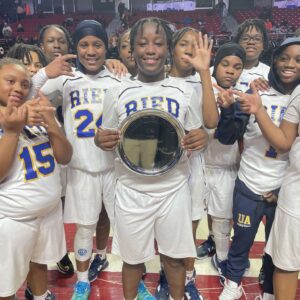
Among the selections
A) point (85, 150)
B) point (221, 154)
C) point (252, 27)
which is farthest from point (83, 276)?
point (252, 27)

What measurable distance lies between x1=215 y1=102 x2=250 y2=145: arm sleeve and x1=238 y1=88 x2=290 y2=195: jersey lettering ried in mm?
95

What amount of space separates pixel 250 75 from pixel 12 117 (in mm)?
1998

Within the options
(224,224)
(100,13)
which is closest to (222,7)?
(100,13)

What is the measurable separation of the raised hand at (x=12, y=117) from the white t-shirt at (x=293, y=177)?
4.28 ft

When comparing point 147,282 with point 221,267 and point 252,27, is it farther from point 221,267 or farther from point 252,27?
point 252,27

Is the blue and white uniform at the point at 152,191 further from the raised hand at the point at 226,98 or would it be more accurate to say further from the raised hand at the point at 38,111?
the raised hand at the point at 38,111

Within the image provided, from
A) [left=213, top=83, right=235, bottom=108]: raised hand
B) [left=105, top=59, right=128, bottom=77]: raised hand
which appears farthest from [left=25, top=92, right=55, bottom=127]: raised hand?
[left=213, top=83, right=235, bottom=108]: raised hand

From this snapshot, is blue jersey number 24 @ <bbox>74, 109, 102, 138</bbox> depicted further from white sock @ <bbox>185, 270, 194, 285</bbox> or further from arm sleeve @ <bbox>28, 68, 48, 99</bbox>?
white sock @ <bbox>185, 270, 194, 285</bbox>

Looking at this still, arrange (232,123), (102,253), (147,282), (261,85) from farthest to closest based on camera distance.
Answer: (102,253)
(147,282)
(261,85)
(232,123)

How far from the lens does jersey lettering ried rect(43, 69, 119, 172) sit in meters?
2.19

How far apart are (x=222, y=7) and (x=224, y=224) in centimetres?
1669

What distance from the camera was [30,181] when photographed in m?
1.81

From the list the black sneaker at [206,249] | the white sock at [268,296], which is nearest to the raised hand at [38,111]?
the white sock at [268,296]

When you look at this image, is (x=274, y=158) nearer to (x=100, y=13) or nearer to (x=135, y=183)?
(x=135, y=183)
